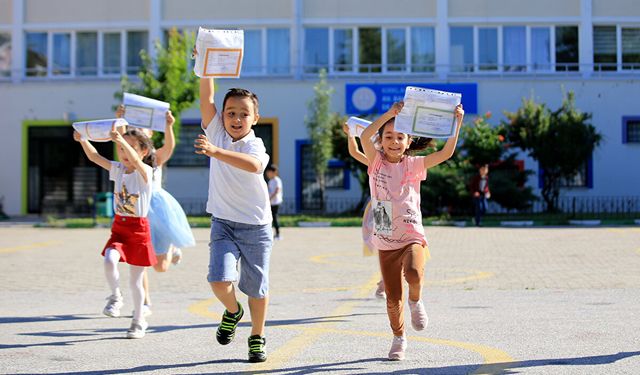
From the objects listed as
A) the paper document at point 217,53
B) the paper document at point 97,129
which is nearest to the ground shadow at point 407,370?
the paper document at point 217,53

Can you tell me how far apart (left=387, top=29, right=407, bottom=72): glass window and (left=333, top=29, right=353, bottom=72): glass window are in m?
1.38

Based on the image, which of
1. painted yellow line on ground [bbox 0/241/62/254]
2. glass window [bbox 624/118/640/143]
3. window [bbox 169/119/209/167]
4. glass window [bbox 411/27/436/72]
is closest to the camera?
painted yellow line on ground [bbox 0/241/62/254]

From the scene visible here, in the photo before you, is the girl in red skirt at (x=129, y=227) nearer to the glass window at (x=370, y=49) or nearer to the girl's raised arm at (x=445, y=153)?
the girl's raised arm at (x=445, y=153)

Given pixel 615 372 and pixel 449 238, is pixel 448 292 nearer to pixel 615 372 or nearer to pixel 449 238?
pixel 615 372

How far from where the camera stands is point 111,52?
34.9m

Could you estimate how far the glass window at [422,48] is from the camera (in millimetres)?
34375

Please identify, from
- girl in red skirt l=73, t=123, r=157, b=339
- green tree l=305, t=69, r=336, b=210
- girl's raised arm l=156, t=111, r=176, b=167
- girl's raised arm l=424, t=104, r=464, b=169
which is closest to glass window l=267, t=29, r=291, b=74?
green tree l=305, t=69, r=336, b=210

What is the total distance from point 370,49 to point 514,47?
520 centimetres

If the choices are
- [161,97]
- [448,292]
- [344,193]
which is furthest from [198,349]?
[344,193]

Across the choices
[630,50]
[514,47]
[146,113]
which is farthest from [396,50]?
[146,113]

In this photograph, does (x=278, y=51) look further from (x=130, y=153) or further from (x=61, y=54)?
(x=130, y=153)

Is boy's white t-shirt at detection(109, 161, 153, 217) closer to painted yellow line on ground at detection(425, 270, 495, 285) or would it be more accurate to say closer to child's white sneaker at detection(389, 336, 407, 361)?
child's white sneaker at detection(389, 336, 407, 361)

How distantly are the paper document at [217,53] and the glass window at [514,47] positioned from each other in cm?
2869

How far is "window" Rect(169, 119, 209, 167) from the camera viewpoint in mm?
34125
